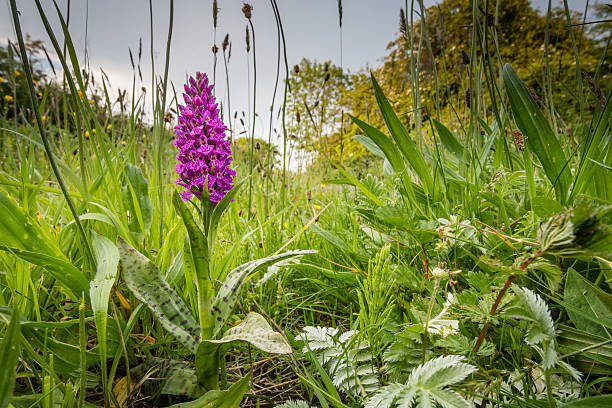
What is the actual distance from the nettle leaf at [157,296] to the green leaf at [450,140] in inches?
49.8

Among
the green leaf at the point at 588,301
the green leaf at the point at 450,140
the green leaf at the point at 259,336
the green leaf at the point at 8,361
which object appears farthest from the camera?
the green leaf at the point at 450,140

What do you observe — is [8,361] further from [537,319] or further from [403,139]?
[403,139]

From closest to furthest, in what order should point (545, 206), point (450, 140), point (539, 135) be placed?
point (545, 206) → point (539, 135) → point (450, 140)

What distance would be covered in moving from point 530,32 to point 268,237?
32.9ft

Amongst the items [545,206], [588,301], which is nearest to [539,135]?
[545,206]

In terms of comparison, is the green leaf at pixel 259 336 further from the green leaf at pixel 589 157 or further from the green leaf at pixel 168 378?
the green leaf at pixel 589 157

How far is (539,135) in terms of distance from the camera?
3.11ft

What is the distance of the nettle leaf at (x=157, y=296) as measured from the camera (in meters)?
0.68

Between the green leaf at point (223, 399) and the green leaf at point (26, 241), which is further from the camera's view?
the green leaf at point (26, 241)

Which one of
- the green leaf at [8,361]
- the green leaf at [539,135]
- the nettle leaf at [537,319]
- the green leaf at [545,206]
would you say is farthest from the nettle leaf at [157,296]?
the green leaf at [539,135]

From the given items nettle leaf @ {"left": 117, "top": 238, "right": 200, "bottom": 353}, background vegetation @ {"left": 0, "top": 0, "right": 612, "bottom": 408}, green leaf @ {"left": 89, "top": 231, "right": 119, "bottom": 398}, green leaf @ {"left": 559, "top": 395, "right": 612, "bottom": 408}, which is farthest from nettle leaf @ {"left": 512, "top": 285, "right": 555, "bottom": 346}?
green leaf @ {"left": 89, "top": 231, "right": 119, "bottom": 398}

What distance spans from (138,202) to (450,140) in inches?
53.8

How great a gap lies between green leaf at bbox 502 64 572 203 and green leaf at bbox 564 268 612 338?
13.4 inches

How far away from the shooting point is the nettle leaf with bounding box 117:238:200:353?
679 mm
